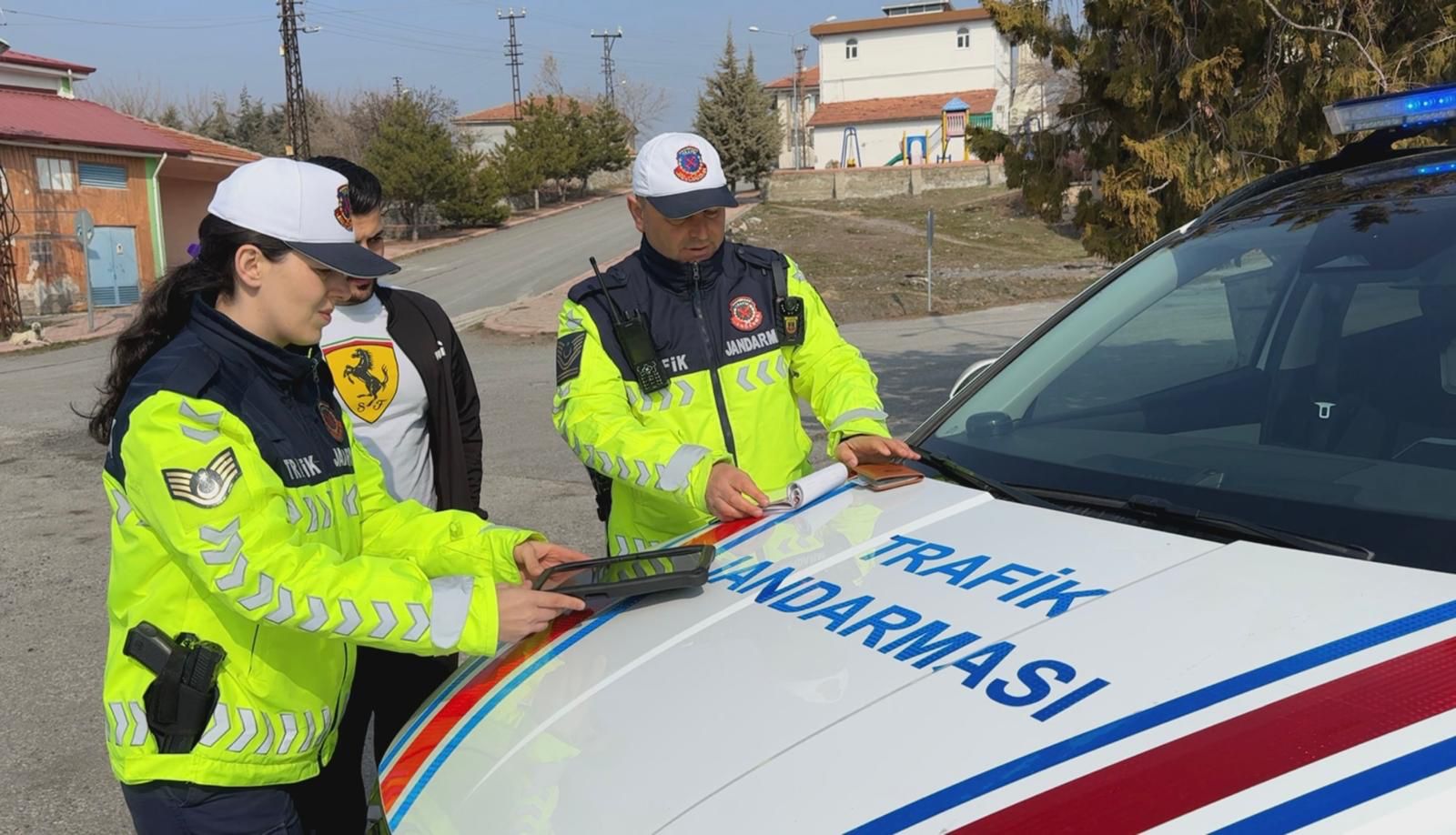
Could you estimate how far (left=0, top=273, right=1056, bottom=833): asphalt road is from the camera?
3621 mm

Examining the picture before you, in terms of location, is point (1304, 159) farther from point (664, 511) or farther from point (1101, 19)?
point (664, 511)

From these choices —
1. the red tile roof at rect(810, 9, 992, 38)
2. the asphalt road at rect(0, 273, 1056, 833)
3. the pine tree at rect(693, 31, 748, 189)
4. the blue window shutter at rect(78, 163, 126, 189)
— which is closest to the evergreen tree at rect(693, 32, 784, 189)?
the pine tree at rect(693, 31, 748, 189)

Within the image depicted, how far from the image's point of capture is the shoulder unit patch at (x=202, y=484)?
1.70 meters

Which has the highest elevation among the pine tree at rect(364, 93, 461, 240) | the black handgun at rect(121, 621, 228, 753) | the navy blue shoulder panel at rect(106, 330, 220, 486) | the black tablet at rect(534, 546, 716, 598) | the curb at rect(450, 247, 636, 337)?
the pine tree at rect(364, 93, 461, 240)

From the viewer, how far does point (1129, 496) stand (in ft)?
6.43

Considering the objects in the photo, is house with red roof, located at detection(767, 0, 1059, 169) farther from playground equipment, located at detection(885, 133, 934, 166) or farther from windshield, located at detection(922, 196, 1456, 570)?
windshield, located at detection(922, 196, 1456, 570)

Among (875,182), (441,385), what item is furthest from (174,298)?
(875,182)

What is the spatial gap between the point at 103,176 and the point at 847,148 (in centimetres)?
3470

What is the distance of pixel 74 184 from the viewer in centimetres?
2662

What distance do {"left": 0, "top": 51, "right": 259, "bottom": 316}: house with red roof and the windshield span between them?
1010 inches

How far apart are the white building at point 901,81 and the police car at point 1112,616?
167 ft

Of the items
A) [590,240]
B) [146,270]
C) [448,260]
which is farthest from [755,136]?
[146,270]

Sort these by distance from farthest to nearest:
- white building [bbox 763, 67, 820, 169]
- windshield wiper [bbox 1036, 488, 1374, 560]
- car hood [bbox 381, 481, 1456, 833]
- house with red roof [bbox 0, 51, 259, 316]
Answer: white building [bbox 763, 67, 820, 169]
house with red roof [bbox 0, 51, 259, 316]
windshield wiper [bbox 1036, 488, 1374, 560]
car hood [bbox 381, 481, 1456, 833]

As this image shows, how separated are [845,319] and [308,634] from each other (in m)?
15.5
